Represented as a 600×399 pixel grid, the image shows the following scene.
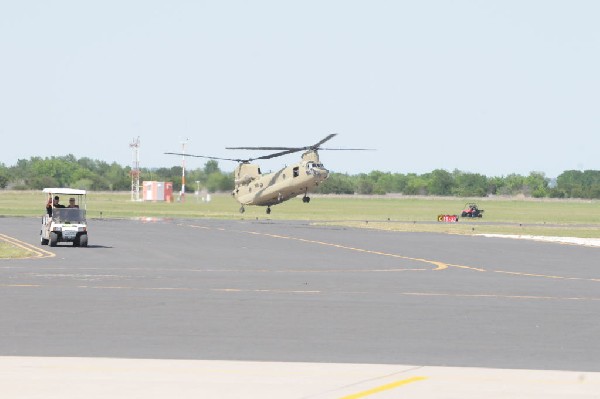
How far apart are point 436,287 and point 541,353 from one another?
1459 centimetres

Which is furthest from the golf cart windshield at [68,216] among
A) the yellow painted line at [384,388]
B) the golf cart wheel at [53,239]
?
the yellow painted line at [384,388]

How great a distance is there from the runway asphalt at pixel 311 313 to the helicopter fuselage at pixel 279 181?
41.7m

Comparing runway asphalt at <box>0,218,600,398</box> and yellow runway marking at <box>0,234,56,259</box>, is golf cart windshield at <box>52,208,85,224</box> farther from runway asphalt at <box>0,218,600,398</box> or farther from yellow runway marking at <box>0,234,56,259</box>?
runway asphalt at <box>0,218,600,398</box>

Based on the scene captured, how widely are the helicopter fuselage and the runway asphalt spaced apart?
1640 inches

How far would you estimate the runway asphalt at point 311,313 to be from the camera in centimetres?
1872

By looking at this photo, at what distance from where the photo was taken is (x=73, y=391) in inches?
595

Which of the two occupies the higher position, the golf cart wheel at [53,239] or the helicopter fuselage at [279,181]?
the helicopter fuselage at [279,181]

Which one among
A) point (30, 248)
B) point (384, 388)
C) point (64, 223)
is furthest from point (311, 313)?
point (64, 223)

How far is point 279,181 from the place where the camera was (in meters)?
99.2

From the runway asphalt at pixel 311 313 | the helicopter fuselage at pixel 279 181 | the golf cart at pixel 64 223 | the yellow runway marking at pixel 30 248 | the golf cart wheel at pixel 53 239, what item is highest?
the helicopter fuselage at pixel 279 181

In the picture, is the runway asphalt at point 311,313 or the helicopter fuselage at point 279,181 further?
the helicopter fuselage at point 279,181

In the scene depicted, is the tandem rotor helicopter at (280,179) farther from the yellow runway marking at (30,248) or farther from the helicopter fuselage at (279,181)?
the yellow runway marking at (30,248)

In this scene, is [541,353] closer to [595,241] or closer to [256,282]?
[256,282]

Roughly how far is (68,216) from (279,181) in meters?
44.3
